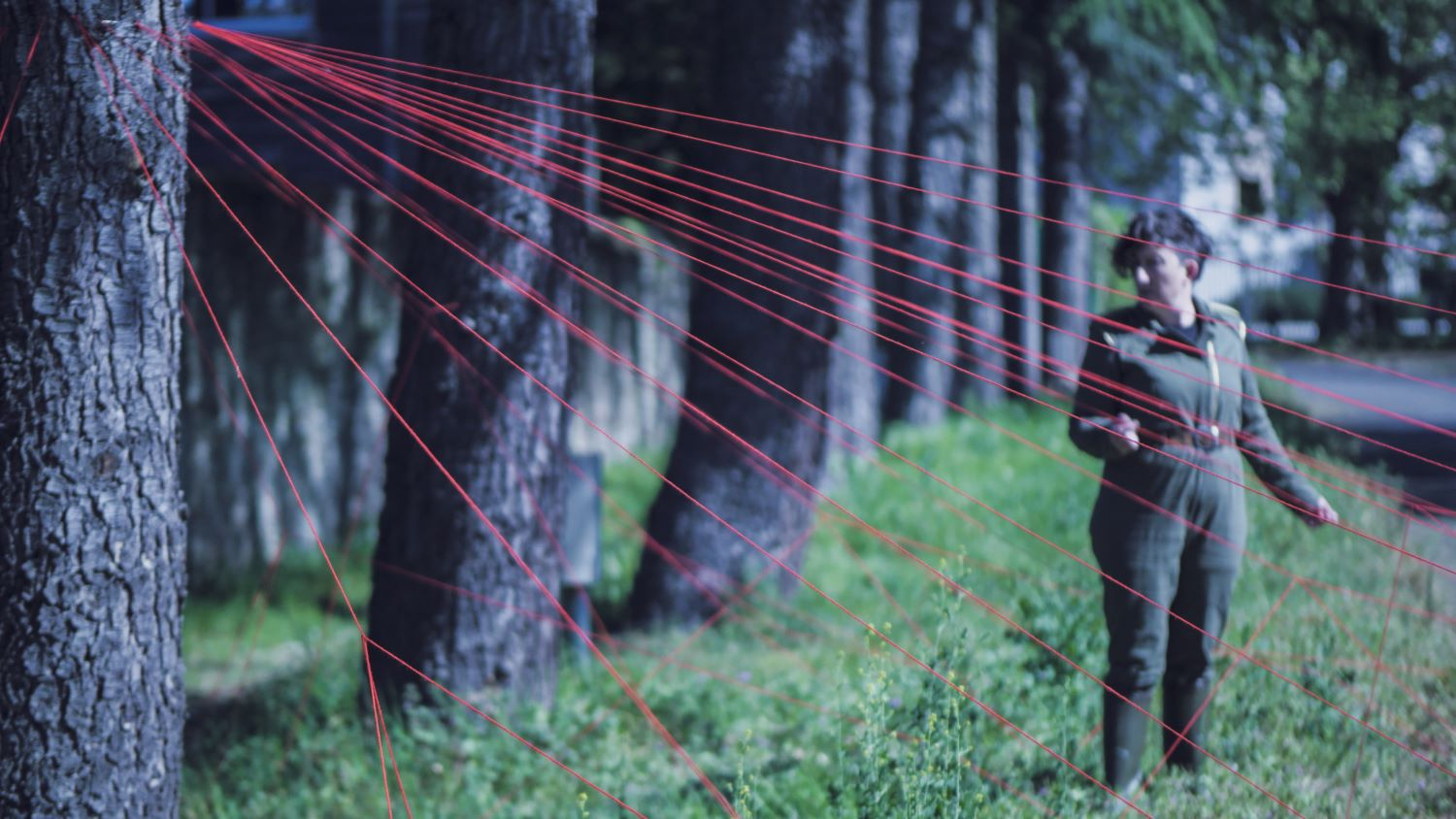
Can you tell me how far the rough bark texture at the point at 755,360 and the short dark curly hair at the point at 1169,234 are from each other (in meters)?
2.76

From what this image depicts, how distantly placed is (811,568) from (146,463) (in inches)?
174

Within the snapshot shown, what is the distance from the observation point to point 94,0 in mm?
2984

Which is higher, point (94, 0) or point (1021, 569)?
point (94, 0)

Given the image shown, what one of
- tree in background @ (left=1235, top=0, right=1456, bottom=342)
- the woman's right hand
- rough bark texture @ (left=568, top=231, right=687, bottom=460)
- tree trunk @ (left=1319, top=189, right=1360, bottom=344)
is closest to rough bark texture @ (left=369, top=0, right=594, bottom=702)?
the woman's right hand

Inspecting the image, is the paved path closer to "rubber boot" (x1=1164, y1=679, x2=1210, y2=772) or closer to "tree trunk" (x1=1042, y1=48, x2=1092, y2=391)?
"rubber boot" (x1=1164, y1=679, x2=1210, y2=772)

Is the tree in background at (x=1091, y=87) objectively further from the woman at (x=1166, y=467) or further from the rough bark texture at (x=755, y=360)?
the woman at (x=1166, y=467)

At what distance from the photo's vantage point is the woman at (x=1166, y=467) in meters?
3.55

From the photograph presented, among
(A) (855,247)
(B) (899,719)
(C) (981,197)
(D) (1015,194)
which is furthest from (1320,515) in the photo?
(D) (1015,194)

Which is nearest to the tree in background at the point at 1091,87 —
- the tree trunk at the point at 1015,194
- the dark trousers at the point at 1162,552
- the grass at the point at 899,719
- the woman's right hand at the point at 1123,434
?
the tree trunk at the point at 1015,194

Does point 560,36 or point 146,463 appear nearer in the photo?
point 146,463

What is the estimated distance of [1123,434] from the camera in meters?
3.36

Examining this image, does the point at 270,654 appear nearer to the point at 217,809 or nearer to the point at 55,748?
the point at 217,809

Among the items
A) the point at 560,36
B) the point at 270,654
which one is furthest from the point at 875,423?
the point at 560,36

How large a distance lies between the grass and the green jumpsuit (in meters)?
0.28
